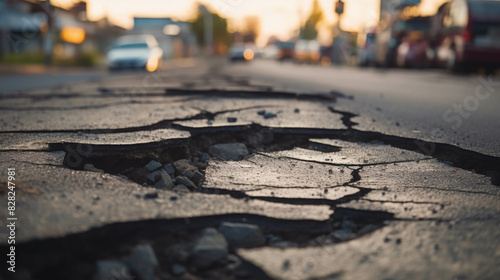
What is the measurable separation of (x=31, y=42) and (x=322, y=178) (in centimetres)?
3068

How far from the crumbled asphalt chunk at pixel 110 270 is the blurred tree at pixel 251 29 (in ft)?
308

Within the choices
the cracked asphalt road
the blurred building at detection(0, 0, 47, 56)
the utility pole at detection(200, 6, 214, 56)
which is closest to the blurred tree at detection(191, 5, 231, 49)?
the utility pole at detection(200, 6, 214, 56)

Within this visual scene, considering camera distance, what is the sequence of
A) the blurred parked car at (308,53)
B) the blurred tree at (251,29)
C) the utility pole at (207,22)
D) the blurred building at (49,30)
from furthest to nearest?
the blurred tree at (251,29), the utility pole at (207,22), the blurred parked car at (308,53), the blurred building at (49,30)

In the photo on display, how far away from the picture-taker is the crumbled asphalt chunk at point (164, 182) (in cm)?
208

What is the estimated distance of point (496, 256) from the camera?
1.28 meters

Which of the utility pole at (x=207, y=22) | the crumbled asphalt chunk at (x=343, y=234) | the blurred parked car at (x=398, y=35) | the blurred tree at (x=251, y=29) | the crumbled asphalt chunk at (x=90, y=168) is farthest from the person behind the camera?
the blurred tree at (x=251, y=29)

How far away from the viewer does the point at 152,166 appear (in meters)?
2.29

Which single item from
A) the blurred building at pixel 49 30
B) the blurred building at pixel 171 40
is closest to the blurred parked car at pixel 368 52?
the blurred building at pixel 49 30

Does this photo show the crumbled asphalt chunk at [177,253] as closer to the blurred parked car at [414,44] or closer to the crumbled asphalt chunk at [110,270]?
the crumbled asphalt chunk at [110,270]

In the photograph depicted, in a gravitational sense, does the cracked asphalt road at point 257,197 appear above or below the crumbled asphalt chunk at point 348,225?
above

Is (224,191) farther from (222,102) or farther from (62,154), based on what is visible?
(222,102)

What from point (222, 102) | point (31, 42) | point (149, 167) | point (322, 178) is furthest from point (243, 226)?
point (31, 42)

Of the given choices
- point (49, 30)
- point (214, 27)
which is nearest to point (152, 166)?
point (49, 30)

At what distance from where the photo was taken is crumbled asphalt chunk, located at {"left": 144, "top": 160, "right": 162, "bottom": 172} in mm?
2273
